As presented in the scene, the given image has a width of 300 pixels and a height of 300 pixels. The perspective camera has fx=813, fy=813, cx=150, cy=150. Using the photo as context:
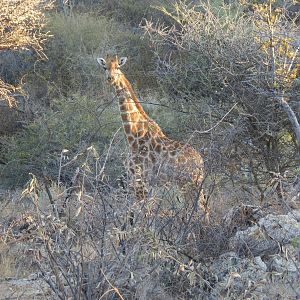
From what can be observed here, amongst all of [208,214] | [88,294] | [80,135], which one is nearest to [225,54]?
[80,135]

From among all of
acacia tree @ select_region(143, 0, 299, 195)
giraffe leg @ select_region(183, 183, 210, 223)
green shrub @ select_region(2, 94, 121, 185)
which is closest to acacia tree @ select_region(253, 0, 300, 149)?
acacia tree @ select_region(143, 0, 299, 195)

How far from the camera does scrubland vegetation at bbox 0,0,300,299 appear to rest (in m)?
5.16

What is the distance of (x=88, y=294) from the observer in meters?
5.09

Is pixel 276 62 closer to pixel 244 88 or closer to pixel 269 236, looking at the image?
pixel 244 88

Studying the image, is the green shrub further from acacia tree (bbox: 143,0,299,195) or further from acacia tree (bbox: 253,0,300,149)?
acacia tree (bbox: 253,0,300,149)

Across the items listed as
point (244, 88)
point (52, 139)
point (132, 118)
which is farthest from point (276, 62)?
point (52, 139)

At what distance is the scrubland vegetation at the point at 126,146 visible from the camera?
16.9 ft

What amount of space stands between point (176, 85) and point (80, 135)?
6.29 ft

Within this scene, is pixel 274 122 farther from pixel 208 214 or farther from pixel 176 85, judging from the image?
pixel 208 214

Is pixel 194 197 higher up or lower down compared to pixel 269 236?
lower down

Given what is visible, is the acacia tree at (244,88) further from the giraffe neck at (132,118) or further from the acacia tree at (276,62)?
the giraffe neck at (132,118)

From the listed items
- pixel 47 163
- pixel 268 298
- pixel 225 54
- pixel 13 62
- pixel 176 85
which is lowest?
pixel 13 62

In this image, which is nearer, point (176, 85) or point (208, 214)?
point (208, 214)

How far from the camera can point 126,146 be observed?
9359 millimetres
